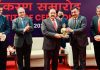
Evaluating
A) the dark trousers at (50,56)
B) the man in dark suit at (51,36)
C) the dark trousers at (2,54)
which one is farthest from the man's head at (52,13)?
the dark trousers at (2,54)

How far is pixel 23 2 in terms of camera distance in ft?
28.0

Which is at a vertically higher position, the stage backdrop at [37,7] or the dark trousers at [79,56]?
the stage backdrop at [37,7]

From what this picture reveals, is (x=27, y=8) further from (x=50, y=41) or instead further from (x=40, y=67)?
(x=50, y=41)

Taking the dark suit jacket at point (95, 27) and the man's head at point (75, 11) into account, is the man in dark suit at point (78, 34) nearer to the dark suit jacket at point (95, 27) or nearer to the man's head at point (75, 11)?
the man's head at point (75, 11)

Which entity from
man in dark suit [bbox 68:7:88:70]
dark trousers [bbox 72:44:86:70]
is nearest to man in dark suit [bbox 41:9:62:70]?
man in dark suit [bbox 68:7:88:70]

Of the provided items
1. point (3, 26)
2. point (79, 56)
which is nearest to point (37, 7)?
point (3, 26)

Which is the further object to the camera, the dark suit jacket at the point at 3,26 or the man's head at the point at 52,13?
the dark suit jacket at the point at 3,26

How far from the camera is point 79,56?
20.7 ft

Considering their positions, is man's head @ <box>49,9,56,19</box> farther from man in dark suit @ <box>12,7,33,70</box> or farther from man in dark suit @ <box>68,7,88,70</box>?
man in dark suit @ <box>12,7,33,70</box>

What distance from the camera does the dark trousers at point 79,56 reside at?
6.22 meters

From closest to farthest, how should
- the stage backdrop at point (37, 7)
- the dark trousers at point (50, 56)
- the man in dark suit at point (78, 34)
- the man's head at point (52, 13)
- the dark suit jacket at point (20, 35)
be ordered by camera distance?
the man's head at point (52, 13), the dark trousers at point (50, 56), the man in dark suit at point (78, 34), the dark suit jacket at point (20, 35), the stage backdrop at point (37, 7)

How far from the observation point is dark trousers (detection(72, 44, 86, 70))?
622 centimetres

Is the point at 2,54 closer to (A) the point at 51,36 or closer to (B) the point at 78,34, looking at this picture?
(A) the point at 51,36

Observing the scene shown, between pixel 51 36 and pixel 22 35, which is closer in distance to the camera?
pixel 51 36
